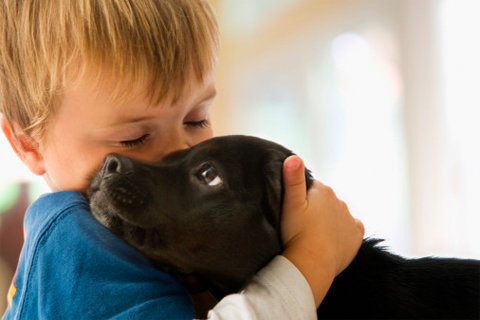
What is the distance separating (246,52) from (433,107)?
142 centimetres

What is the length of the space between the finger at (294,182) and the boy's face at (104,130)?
258 mm

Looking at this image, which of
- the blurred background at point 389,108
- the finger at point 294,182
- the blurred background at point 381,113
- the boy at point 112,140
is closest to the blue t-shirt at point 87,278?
the boy at point 112,140

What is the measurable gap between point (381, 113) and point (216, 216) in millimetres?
2451

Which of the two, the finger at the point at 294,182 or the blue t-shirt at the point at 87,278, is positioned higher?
the finger at the point at 294,182

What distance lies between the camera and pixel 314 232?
3.20 ft

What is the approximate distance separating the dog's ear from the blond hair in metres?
0.24

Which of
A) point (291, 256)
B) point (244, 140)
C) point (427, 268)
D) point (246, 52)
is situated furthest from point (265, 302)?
point (246, 52)

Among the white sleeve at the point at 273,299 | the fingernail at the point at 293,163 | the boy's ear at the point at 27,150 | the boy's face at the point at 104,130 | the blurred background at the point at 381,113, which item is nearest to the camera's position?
the white sleeve at the point at 273,299

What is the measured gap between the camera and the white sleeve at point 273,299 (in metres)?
0.84

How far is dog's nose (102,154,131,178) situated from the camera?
0.91 metres

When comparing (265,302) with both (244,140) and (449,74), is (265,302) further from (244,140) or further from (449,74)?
(449,74)

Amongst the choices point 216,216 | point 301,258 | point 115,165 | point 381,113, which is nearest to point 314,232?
point 301,258

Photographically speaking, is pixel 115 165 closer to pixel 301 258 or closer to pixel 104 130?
pixel 104 130

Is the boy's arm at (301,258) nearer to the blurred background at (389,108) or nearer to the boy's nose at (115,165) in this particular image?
the boy's nose at (115,165)
